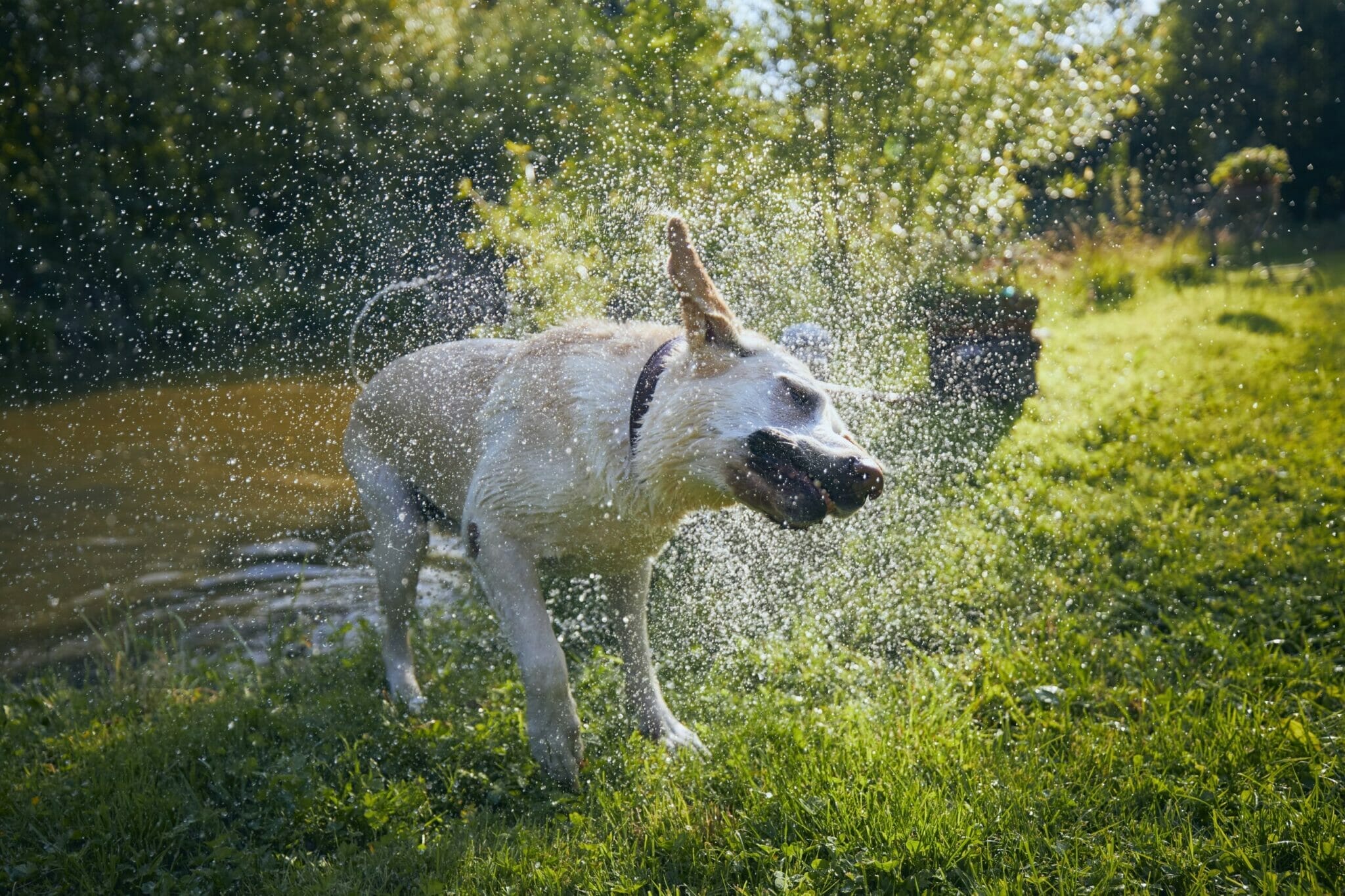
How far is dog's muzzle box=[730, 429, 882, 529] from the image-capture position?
2.72 m

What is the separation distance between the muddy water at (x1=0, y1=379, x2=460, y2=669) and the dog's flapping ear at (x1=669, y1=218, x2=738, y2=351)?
2.62 m

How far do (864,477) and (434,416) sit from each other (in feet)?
6.24

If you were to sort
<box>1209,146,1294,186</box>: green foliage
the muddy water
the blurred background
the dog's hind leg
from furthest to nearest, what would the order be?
1. <box>1209,146,1294,186</box>: green foliage
2. the blurred background
3. the muddy water
4. the dog's hind leg

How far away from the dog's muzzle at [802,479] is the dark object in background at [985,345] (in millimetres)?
6007

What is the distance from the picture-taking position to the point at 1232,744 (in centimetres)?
304

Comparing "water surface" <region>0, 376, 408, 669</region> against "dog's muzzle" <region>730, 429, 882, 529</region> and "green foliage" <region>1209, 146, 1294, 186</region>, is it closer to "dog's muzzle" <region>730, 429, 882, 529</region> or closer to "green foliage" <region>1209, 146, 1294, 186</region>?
"dog's muzzle" <region>730, 429, 882, 529</region>

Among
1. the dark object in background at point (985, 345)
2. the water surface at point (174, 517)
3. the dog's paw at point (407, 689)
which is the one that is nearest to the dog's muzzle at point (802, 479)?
the dog's paw at point (407, 689)

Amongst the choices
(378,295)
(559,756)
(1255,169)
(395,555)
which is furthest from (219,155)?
(1255,169)

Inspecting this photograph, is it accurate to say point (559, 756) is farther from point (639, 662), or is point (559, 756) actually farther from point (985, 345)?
point (985, 345)

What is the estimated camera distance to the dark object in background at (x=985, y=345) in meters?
8.57

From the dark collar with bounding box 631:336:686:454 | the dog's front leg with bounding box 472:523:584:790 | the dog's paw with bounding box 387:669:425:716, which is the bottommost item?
the dog's paw with bounding box 387:669:425:716

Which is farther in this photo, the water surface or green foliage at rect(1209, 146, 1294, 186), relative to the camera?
green foliage at rect(1209, 146, 1294, 186)

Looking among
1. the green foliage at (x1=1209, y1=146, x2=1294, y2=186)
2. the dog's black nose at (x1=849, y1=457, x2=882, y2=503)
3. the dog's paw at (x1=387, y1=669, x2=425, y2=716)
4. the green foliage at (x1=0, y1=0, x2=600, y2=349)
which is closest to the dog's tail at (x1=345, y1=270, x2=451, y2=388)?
the dog's paw at (x1=387, y1=669, x2=425, y2=716)

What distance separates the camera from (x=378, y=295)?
4816 mm
